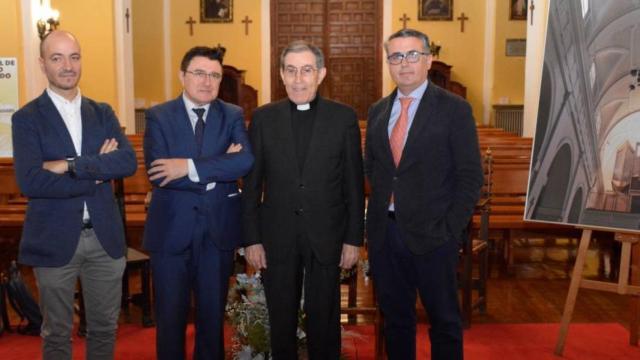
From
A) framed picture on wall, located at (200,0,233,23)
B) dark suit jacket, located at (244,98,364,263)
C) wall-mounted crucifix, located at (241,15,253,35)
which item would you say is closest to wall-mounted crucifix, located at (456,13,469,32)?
wall-mounted crucifix, located at (241,15,253,35)

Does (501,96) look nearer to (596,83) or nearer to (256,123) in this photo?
(596,83)

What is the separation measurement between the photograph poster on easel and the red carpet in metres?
0.79

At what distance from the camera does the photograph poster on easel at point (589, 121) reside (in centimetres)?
348

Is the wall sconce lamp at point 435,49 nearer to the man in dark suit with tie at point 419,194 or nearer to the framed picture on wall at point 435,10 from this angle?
the framed picture on wall at point 435,10

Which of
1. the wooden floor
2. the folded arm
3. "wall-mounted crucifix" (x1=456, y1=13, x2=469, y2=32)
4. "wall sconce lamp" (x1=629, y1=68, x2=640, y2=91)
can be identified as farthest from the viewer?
"wall-mounted crucifix" (x1=456, y1=13, x2=469, y2=32)

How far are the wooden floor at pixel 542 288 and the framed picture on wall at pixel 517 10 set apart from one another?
779cm

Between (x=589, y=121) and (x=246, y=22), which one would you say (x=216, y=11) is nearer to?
(x=246, y=22)

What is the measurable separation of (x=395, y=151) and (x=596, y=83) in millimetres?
1337

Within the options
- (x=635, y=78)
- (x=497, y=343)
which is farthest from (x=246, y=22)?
(x=635, y=78)

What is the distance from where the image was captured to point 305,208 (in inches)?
112

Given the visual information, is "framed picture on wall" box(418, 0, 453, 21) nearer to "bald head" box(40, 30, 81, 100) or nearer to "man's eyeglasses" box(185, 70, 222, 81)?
"man's eyeglasses" box(185, 70, 222, 81)

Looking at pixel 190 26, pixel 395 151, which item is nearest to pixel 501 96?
pixel 190 26

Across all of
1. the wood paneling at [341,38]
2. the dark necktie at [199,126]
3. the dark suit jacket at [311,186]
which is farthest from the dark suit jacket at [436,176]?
the wood paneling at [341,38]

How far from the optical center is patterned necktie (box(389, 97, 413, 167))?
2.92m
